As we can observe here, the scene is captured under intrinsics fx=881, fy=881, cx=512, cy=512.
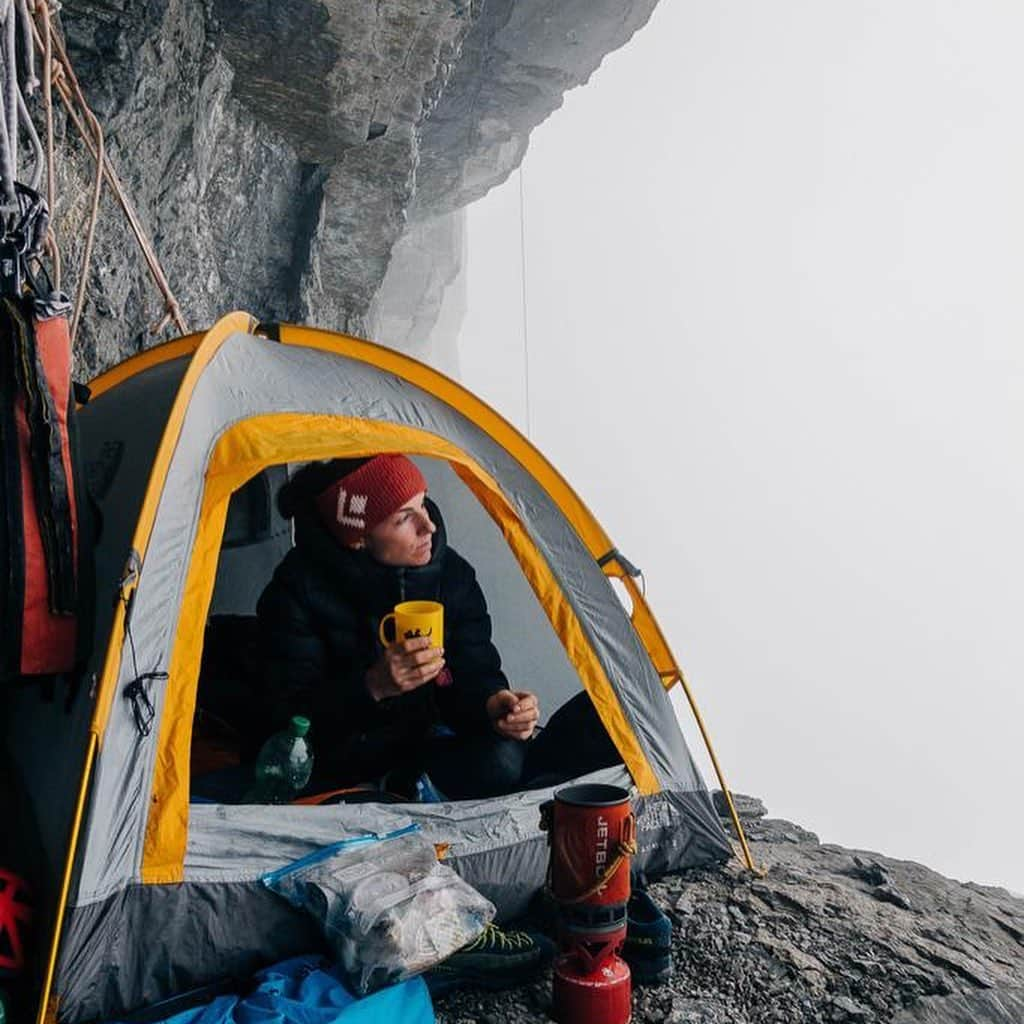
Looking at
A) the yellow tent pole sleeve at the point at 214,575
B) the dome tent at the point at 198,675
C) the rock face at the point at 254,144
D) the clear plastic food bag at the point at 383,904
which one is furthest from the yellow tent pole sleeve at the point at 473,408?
the rock face at the point at 254,144

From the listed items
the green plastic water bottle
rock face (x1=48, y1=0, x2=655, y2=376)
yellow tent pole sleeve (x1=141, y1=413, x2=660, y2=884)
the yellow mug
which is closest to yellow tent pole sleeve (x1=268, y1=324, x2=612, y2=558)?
yellow tent pole sleeve (x1=141, y1=413, x2=660, y2=884)

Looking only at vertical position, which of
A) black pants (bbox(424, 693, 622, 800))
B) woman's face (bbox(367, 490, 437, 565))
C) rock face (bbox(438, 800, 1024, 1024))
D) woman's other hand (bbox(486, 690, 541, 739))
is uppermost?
woman's face (bbox(367, 490, 437, 565))

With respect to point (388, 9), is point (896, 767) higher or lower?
lower

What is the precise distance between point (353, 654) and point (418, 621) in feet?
2.30

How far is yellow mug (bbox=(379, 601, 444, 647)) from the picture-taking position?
2.71 metres

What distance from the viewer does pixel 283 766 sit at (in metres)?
2.98

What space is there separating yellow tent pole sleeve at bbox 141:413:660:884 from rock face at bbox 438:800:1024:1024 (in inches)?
20.3

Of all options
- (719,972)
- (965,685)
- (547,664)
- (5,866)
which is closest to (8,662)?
(5,866)

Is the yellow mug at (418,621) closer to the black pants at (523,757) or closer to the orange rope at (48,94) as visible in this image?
the black pants at (523,757)

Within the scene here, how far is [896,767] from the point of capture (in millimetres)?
62625

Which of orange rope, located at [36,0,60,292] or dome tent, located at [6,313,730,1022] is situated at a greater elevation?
orange rope, located at [36,0,60,292]

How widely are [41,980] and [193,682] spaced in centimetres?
78

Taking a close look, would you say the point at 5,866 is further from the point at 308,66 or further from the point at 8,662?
the point at 308,66

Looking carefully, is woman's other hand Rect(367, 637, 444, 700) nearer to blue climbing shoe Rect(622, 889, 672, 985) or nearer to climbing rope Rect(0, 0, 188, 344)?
blue climbing shoe Rect(622, 889, 672, 985)
